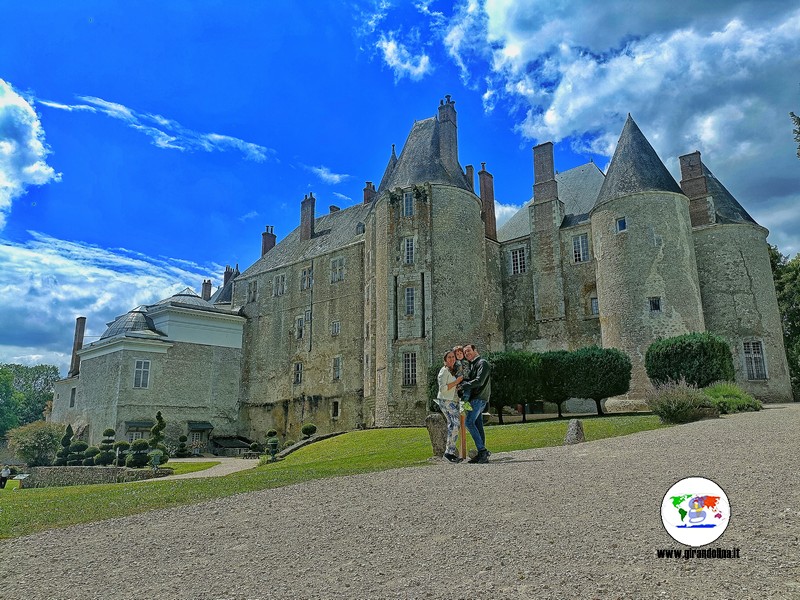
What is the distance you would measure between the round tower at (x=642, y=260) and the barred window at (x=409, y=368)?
29.2 ft

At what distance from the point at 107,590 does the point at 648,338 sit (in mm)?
25453

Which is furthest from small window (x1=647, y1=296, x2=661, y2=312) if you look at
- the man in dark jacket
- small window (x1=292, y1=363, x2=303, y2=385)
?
small window (x1=292, y1=363, x2=303, y2=385)

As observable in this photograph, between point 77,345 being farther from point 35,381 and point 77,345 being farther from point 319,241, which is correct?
point 35,381

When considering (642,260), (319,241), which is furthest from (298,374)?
(642,260)

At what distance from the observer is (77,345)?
45.4m

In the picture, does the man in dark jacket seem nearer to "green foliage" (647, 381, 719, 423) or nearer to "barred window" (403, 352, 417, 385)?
"green foliage" (647, 381, 719, 423)

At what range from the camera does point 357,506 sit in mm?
7309

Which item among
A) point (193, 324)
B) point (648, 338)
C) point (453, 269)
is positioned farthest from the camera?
point (193, 324)

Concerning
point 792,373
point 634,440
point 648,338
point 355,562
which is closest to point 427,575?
point 355,562

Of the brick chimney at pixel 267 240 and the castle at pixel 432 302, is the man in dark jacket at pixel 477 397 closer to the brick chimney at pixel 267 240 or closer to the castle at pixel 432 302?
the castle at pixel 432 302

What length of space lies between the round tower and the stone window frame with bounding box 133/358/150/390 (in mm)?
25842

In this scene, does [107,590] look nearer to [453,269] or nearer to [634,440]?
[634,440]

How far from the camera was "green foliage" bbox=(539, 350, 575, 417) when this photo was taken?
24.2 metres

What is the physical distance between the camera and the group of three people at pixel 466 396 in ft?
34.4
